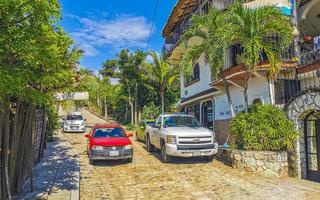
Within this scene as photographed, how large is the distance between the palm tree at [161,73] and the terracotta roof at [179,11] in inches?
145

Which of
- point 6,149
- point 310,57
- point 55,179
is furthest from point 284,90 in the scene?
point 6,149

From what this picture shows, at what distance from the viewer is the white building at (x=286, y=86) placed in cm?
1173

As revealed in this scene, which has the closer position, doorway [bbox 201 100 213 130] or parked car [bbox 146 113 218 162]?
parked car [bbox 146 113 218 162]

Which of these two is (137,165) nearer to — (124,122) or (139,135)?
(139,135)

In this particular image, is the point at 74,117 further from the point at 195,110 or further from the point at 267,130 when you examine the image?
the point at 267,130

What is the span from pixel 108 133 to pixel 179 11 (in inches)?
487

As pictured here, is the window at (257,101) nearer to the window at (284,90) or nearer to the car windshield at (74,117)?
the window at (284,90)

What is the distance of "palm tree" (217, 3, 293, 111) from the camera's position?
12.0m

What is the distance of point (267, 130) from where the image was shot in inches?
474

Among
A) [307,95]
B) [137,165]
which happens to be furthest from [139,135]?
[307,95]

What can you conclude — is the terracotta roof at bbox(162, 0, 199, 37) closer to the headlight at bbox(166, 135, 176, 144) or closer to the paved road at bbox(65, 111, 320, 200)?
the headlight at bbox(166, 135, 176, 144)

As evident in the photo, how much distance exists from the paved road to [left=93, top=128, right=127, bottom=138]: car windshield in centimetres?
140

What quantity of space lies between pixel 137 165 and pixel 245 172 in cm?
459

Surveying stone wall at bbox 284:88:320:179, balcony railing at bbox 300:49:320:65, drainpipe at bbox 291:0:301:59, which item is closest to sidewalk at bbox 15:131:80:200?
stone wall at bbox 284:88:320:179
